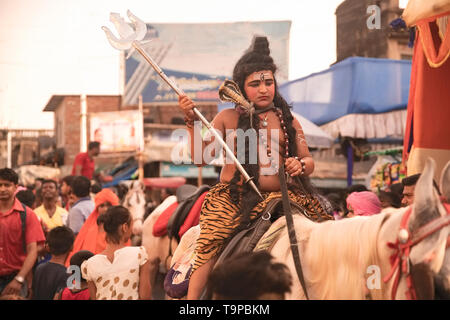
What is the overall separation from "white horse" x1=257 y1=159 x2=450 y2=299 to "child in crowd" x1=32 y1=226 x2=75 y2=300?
280cm

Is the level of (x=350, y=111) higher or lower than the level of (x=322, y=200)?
higher

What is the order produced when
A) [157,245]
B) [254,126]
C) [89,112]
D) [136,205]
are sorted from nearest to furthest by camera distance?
[254,126], [157,245], [136,205], [89,112]

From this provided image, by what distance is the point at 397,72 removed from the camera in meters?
11.4

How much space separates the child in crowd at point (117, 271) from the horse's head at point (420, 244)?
2.37 m

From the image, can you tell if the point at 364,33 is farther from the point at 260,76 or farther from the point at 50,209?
the point at 260,76

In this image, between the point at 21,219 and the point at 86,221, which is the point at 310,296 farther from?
the point at 86,221

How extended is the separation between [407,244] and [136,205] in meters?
8.16

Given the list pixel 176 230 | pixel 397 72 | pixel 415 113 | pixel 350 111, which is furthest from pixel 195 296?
pixel 397 72

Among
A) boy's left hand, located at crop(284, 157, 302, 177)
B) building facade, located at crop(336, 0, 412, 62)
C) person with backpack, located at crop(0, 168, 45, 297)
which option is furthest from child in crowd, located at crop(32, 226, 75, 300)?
building facade, located at crop(336, 0, 412, 62)

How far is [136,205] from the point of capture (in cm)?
1008

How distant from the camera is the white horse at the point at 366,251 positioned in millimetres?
2234

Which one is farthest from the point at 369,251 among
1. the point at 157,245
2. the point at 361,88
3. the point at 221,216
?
the point at 361,88

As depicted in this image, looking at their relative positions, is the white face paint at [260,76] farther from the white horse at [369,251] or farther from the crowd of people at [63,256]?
the crowd of people at [63,256]
